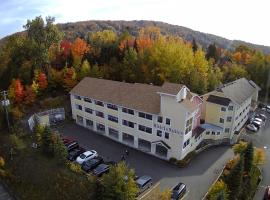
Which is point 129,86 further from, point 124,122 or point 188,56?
point 188,56

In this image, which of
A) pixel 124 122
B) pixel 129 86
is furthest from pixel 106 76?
pixel 124 122

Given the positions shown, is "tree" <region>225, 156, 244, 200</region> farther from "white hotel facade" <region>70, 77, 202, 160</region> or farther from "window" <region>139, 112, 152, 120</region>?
"window" <region>139, 112, 152, 120</region>

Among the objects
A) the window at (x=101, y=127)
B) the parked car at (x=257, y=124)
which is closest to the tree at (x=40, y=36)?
the window at (x=101, y=127)

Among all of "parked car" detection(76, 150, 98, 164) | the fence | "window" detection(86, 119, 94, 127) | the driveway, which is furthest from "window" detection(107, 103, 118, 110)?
the fence

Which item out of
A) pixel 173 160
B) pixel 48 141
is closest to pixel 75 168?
pixel 48 141

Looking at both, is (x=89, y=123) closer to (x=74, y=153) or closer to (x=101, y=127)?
(x=101, y=127)

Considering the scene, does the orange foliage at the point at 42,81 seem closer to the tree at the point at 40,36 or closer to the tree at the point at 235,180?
the tree at the point at 40,36
